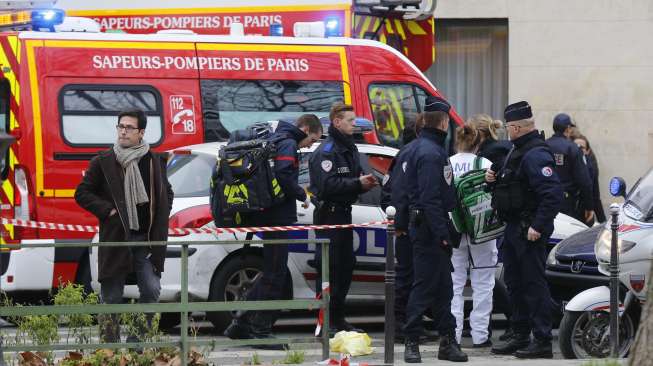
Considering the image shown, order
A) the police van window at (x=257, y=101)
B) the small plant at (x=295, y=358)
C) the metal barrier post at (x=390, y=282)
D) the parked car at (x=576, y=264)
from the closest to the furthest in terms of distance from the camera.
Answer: the small plant at (x=295, y=358) → the metal barrier post at (x=390, y=282) → the parked car at (x=576, y=264) → the police van window at (x=257, y=101)

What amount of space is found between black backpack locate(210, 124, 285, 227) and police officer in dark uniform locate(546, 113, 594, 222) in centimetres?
367

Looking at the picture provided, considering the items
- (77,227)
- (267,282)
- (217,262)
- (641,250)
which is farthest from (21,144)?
(641,250)

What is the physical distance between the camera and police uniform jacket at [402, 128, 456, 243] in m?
9.00

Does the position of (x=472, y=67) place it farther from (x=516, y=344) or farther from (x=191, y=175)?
(x=516, y=344)

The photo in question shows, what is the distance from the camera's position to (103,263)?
8.80 meters

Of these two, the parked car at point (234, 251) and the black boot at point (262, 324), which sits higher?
the parked car at point (234, 251)

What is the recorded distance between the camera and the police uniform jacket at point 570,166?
42.3 feet

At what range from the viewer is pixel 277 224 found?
397 inches

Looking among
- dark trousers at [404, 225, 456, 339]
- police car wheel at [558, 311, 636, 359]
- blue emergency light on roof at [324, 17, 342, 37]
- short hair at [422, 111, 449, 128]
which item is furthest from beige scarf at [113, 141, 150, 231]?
blue emergency light on roof at [324, 17, 342, 37]

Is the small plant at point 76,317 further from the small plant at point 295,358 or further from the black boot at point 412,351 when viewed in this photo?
the black boot at point 412,351

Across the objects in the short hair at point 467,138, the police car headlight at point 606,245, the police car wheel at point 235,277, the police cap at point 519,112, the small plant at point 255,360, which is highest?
the police cap at point 519,112

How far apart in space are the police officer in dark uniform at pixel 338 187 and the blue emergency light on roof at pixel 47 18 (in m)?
3.13

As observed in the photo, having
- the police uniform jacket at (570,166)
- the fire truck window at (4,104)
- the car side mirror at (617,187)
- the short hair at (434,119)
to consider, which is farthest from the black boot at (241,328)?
the police uniform jacket at (570,166)

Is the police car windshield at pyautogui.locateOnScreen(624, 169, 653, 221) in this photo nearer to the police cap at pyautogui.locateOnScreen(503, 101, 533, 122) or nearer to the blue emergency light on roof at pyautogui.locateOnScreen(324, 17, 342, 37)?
the police cap at pyautogui.locateOnScreen(503, 101, 533, 122)
